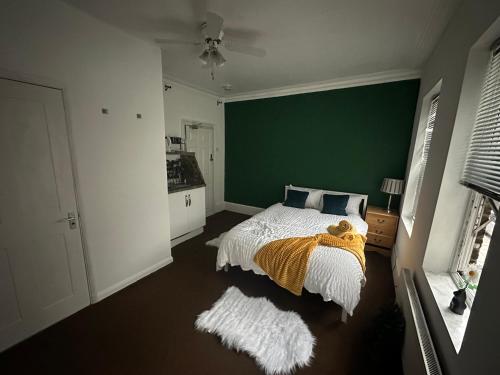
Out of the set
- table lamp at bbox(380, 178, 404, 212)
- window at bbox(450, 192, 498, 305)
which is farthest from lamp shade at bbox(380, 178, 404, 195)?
window at bbox(450, 192, 498, 305)

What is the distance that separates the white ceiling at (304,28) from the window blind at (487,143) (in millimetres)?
822

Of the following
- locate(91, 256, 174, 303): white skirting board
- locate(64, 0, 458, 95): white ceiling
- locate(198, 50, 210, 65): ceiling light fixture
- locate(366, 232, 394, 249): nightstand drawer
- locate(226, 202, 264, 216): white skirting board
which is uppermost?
locate(64, 0, 458, 95): white ceiling

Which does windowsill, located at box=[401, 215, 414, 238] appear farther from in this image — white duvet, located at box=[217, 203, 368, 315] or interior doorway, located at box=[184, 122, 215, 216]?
interior doorway, located at box=[184, 122, 215, 216]

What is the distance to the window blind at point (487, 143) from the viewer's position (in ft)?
3.39

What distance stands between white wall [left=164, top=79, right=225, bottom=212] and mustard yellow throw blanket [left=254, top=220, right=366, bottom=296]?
2723 mm

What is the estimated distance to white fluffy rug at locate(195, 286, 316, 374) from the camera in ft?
5.09

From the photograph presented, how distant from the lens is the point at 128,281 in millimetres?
2326

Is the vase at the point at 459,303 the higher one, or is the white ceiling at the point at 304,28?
the white ceiling at the point at 304,28

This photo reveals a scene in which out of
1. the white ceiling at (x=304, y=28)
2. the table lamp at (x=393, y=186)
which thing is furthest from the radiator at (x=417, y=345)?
the white ceiling at (x=304, y=28)

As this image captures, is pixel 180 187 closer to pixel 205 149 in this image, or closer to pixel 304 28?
pixel 205 149

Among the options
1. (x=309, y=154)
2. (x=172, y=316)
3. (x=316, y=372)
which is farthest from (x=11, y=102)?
(x=309, y=154)

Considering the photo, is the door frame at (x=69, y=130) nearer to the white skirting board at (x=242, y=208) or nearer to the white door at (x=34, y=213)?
the white door at (x=34, y=213)

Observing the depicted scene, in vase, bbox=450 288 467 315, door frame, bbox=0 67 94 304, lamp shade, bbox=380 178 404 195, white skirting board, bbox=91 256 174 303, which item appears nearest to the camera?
vase, bbox=450 288 467 315

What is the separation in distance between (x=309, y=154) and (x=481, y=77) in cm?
267
